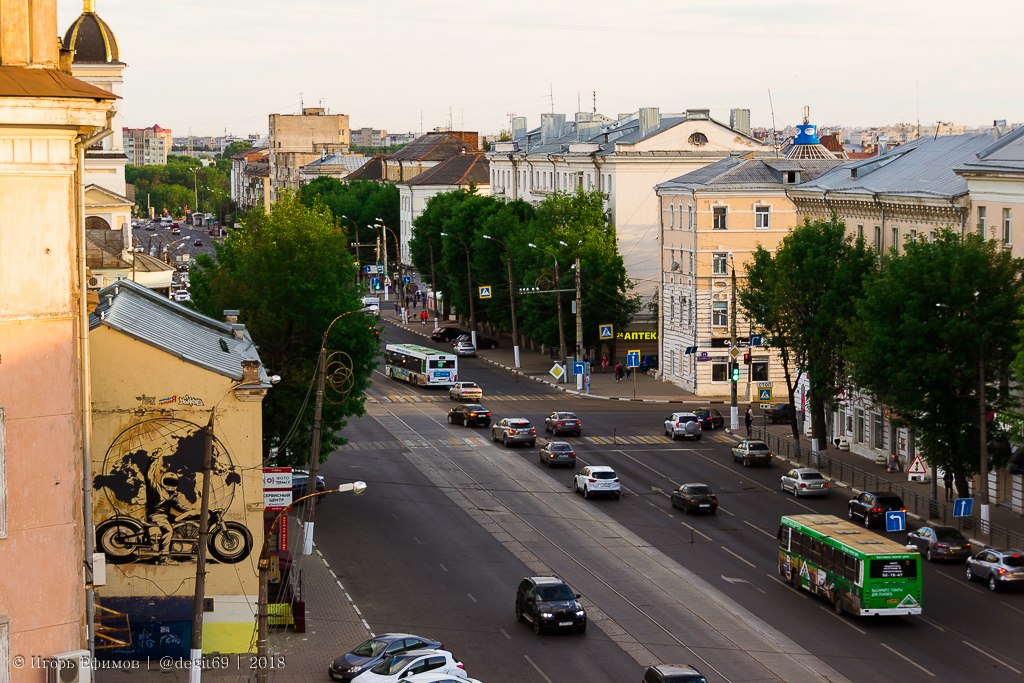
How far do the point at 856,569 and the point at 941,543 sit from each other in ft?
29.4

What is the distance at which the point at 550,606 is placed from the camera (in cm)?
4294

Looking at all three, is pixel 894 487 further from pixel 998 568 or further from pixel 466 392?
pixel 466 392

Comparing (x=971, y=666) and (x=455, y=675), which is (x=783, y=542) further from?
(x=455, y=675)

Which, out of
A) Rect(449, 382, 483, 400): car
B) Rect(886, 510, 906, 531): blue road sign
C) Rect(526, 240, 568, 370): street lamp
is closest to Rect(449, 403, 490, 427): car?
Rect(449, 382, 483, 400): car

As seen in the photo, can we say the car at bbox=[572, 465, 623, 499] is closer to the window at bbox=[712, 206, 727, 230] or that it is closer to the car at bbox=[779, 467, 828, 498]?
the car at bbox=[779, 467, 828, 498]

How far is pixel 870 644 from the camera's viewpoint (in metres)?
42.1

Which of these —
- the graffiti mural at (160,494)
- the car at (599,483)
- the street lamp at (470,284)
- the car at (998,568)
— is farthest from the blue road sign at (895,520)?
the street lamp at (470,284)

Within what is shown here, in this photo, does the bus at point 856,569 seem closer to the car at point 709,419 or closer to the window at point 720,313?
the car at point 709,419

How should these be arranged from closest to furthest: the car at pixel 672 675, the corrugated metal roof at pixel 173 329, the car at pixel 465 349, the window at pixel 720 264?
the car at pixel 672 675 < the corrugated metal roof at pixel 173 329 < the window at pixel 720 264 < the car at pixel 465 349

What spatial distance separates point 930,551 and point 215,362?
78.1 ft

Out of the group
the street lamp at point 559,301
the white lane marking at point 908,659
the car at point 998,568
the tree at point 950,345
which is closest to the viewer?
the white lane marking at point 908,659

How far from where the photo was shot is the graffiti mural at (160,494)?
3934 centimetres

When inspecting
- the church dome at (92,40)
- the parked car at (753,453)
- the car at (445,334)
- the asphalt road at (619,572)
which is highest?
the church dome at (92,40)

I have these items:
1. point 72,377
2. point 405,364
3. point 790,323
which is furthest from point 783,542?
point 405,364
